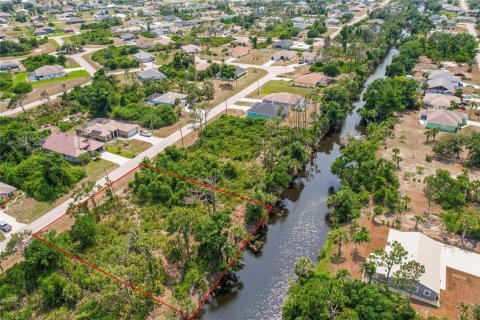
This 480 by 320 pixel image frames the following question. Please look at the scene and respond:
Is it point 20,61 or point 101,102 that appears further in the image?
point 20,61

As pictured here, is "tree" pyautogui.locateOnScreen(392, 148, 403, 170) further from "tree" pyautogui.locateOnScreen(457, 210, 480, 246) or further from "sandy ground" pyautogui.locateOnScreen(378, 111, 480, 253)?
"tree" pyautogui.locateOnScreen(457, 210, 480, 246)

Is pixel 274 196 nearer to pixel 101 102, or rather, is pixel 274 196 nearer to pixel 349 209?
pixel 349 209

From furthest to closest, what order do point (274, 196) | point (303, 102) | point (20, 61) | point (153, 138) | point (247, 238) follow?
point (20, 61)
point (303, 102)
point (153, 138)
point (274, 196)
point (247, 238)

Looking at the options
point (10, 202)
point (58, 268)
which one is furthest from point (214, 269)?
point (10, 202)

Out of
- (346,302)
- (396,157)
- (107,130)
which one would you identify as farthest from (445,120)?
(107,130)

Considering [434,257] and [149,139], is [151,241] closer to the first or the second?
[434,257]

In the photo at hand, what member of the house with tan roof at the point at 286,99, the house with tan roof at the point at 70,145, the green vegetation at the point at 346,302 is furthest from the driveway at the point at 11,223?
the house with tan roof at the point at 286,99

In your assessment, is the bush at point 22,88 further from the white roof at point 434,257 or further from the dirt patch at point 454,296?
the dirt patch at point 454,296
